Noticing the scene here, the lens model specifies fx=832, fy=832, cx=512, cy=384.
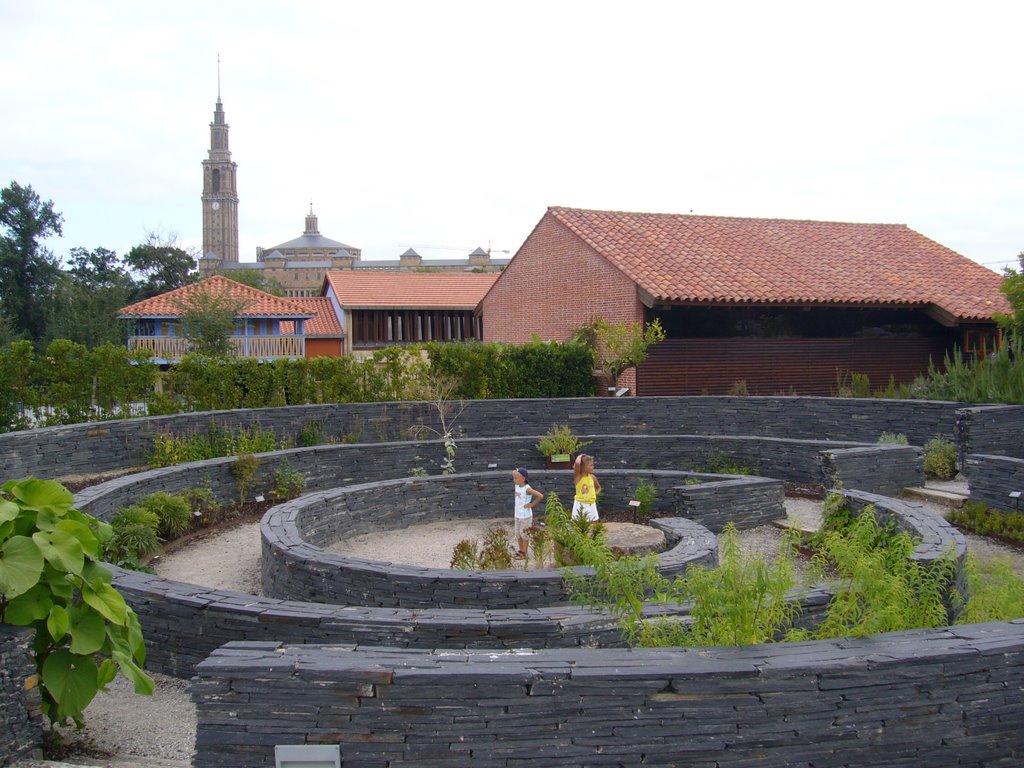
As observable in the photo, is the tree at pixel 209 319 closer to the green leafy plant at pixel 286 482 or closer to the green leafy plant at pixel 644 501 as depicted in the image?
the green leafy plant at pixel 286 482

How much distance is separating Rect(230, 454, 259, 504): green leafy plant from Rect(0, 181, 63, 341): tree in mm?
29541

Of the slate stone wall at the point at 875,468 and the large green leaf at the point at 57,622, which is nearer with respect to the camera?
the large green leaf at the point at 57,622

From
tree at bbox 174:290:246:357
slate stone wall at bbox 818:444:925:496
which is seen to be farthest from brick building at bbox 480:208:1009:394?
tree at bbox 174:290:246:357

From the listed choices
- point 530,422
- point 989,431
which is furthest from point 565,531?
point 530,422

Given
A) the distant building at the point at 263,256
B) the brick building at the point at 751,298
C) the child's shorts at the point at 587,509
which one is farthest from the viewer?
the distant building at the point at 263,256

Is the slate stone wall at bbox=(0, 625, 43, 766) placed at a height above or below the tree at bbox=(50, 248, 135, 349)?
below

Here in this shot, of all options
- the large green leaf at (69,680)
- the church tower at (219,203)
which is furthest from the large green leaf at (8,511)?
the church tower at (219,203)

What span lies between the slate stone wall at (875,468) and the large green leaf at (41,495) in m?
10.3

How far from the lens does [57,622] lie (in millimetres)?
4477

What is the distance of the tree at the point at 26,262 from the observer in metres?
37.8

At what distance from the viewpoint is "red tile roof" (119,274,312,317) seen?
33.1 meters

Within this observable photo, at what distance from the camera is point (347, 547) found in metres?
10.9

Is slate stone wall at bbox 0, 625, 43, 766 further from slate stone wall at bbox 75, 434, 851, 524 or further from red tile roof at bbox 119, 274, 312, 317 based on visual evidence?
red tile roof at bbox 119, 274, 312, 317

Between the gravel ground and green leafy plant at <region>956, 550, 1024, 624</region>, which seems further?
green leafy plant at <region>956, 550, 1024, 624</region>
